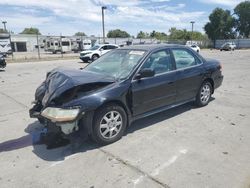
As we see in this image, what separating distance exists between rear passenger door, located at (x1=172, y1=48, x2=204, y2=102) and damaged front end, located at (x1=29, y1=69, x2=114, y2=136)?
1.75m

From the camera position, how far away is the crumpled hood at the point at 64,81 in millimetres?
3957

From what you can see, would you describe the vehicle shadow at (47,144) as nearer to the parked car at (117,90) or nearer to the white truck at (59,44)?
the parked car at (117,90)

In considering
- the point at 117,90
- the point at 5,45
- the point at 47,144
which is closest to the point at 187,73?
the point at 117,90

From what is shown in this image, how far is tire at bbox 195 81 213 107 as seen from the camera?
6105 mm

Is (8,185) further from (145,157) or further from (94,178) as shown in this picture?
(145,157)

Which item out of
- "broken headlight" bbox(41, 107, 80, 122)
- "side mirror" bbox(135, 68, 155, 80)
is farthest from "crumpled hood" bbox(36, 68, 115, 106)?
"side mirror" bbox(135, 68, 155, 80)

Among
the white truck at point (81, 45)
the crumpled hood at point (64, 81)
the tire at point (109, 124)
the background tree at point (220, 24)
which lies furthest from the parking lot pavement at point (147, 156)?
the background tree at point (220, 24)

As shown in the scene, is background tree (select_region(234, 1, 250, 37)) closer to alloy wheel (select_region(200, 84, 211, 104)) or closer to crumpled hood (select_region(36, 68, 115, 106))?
alloy wheel (select_region(200, 84, 211, 104))

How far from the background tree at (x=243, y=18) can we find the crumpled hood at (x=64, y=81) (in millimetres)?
72378

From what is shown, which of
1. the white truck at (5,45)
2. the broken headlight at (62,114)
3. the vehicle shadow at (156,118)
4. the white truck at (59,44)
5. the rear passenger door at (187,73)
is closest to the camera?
the broken headlight at (62,114)

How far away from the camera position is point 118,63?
498 cm

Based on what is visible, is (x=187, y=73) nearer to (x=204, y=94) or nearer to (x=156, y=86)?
(x=204, y=94)

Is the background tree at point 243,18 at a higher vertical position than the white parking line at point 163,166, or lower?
higher

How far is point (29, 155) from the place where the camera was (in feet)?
12.9
